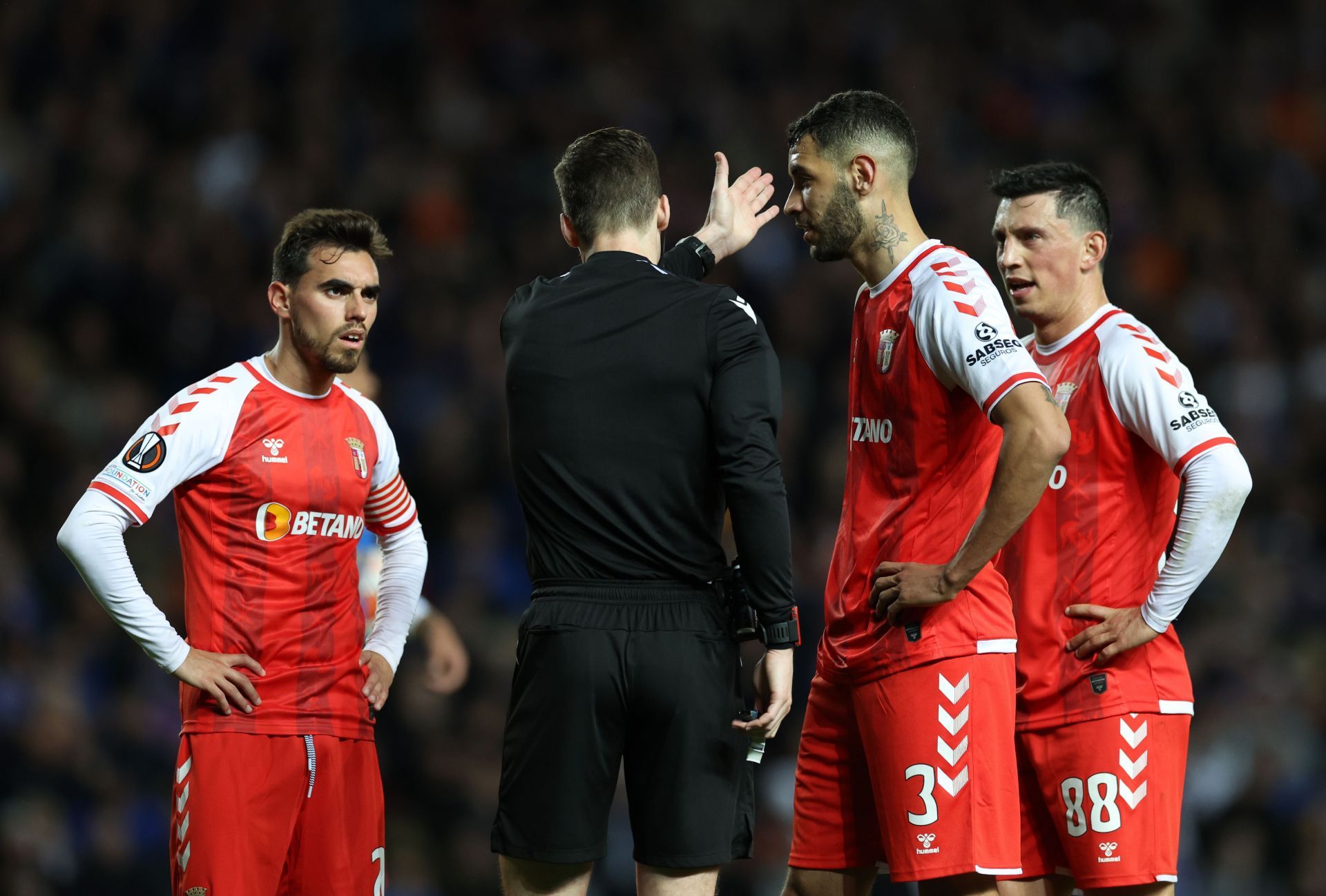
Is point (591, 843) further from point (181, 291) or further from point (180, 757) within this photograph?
point (181, 291)

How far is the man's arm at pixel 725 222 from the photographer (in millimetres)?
4055

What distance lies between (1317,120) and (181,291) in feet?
27.9

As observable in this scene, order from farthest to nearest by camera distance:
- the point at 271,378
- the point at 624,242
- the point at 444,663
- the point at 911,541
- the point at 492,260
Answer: the point at 492,260, the point at 444,663, the point at 271,378, the point at 911,541, the point at 624,242

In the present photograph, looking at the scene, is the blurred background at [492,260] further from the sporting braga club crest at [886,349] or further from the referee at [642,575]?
the sporting braga club crest at [886,349]

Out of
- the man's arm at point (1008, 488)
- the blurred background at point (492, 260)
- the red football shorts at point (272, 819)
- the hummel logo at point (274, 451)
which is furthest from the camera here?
the blurred background at point (492, 260)

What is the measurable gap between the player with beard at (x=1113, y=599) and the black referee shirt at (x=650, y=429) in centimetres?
103

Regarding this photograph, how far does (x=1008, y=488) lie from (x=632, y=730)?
3.60 ft

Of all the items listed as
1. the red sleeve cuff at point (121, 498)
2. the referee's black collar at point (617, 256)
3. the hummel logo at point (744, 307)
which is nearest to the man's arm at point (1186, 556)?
the hummel logo at point (744, 307)

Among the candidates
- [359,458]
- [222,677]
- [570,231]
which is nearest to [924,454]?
[570,231]

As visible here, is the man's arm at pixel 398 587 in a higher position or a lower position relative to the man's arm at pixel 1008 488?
lower

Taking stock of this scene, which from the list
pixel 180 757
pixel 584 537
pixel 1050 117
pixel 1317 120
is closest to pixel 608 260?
pixel 584 537

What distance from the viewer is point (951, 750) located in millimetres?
3719

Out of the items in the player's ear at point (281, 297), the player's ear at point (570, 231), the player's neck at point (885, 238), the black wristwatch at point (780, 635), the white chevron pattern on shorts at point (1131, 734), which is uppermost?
the player's neck at point (885, 238)

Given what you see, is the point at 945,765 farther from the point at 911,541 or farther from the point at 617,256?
the point at 617,256
